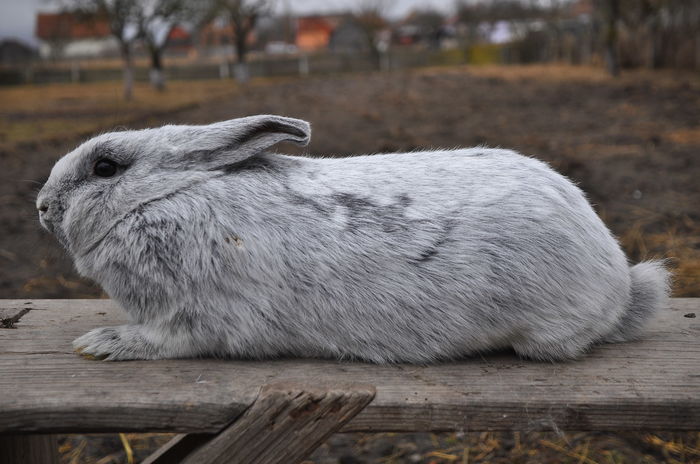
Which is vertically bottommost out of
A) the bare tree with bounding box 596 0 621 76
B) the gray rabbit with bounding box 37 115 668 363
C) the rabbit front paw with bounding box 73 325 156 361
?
the rabbit front paw with bounding box 73 325 156 361

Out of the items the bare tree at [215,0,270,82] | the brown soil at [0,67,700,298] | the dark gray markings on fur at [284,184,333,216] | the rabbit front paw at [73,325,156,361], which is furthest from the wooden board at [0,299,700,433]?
the bare tree at [215,0,270,82]

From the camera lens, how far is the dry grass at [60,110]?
7352 millimetres

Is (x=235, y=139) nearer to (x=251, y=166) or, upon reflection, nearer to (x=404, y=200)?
(x=251, y=166)

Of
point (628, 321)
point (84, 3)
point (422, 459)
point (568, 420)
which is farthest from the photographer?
point (84, 3)

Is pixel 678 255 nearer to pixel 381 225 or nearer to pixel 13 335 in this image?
pixel 381 225

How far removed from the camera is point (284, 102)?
11625mm

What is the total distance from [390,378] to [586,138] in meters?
6.31

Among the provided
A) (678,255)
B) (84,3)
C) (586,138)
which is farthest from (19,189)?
(84,3)

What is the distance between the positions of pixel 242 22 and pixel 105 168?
76.4 feet

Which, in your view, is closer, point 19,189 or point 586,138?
point 19,189

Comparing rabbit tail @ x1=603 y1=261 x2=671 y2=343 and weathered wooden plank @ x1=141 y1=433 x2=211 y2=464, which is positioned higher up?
A: rabbit tail @ x1=603 y1=261 x2=671 y2=343

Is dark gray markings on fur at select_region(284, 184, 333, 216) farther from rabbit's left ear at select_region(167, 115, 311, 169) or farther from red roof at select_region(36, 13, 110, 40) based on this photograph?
red roof at select_region(36, 13, 110, 40)

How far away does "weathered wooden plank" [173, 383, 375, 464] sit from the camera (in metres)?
1.53

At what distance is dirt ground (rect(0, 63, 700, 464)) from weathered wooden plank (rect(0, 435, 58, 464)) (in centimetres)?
71
